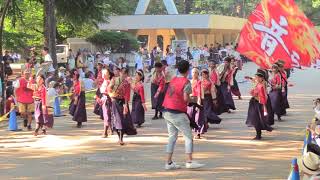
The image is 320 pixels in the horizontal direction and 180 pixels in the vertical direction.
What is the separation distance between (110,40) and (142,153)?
1159 inches

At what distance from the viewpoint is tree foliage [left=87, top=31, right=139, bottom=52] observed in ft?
133

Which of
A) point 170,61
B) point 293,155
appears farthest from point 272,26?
point 170,61

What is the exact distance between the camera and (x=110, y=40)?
40.6m

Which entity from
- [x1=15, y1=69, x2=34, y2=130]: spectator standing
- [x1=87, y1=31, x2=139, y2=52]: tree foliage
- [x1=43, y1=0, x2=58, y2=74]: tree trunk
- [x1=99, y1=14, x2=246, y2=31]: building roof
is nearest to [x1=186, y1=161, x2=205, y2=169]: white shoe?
[x1=15, y1=69, x2=34, y2=130]: spectator standing

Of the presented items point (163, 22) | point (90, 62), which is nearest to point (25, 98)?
point (90, 62)

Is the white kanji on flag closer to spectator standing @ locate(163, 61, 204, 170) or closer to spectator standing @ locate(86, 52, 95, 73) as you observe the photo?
spectator standing @ locate(163, 61, 204, 170)

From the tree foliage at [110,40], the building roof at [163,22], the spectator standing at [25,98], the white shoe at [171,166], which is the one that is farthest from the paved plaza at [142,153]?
the building roof at [163,22]

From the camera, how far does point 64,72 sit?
2688 cm

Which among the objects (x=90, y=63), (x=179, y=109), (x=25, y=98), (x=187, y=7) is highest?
(x=187, y=7)

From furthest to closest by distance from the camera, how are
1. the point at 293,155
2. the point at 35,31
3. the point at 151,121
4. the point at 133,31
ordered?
the point at 133,31, the point at 35,31, the point at 151,121, the point at 293,155

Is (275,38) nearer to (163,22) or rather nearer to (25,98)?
(25,98)

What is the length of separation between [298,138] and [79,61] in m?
17.5

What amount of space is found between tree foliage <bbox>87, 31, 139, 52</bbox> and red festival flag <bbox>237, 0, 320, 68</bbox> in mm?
32105

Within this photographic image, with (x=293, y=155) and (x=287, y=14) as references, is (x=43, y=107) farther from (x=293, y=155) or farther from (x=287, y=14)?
(x=287, y=14)
